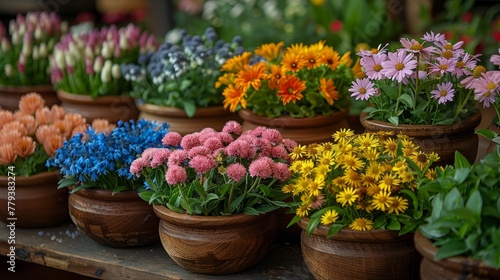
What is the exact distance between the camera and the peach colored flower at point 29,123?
2.34m

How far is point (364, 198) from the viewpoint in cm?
163

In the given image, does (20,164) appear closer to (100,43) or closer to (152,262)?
(152,262)

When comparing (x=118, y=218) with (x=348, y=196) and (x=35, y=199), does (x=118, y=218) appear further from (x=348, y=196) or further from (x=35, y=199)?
(x=348, y=196)

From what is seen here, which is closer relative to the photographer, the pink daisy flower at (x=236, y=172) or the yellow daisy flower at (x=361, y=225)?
the yellow daisy flower at (x=361, y=225)

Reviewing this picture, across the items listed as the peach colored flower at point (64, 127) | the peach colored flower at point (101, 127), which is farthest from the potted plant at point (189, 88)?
the peach colored flower at point (64, 127)

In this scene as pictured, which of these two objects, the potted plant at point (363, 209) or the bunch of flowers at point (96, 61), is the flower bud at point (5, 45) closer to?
the bunch of flowers at point (96, 61)

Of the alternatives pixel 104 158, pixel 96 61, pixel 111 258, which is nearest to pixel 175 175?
pixel 104 158

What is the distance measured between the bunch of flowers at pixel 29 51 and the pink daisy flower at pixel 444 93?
1.96 m

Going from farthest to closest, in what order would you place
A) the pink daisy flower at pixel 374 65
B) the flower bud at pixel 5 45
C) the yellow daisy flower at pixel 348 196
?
the flower bud at pixel 5 45, the pink daisy flower at pixel 374 65, the yellow daisy flower at pixel 348 196

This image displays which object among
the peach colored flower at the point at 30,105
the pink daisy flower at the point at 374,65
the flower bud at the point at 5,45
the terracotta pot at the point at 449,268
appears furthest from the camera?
the flower bud at the point at 5,45

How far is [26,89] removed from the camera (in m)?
3.16

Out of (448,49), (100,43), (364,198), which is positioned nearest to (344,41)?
(100,43)

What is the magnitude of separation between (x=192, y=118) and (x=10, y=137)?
1.95 feet

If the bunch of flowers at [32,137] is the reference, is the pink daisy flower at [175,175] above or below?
above
